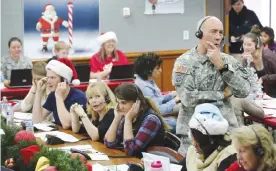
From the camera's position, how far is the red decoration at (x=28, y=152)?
383 cm

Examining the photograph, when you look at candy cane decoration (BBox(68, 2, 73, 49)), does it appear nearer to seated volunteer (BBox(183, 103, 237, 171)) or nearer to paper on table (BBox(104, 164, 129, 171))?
paper on table (BBox(104, 164, 129, 171))

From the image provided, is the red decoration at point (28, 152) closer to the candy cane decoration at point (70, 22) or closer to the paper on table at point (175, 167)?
the paper on table at point (175, 167)

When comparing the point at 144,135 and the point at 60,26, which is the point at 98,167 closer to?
the point at 144,135

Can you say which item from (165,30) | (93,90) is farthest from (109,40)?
(93,90)

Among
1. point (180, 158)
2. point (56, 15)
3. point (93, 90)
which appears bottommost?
point (180, 158)

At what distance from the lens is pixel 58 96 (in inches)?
238

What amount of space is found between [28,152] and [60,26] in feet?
20.2

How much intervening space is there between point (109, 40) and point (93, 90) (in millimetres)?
3524

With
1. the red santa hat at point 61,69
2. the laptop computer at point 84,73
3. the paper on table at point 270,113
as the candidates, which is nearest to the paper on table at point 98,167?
the red santa hat at point 61,69

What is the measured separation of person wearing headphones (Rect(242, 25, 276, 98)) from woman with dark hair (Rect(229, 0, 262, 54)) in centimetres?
293

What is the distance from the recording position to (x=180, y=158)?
14.1ft

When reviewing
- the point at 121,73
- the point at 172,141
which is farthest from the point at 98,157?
the point at 121,73

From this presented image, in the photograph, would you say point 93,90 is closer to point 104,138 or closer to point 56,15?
point 104,138

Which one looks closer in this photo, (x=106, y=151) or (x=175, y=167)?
(x=175, y=167)
